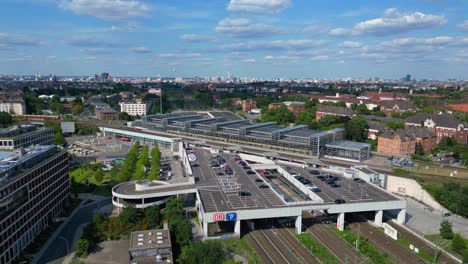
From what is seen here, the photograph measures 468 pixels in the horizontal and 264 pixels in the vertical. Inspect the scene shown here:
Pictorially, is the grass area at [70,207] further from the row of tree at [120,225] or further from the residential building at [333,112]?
the residential building at [333,112]

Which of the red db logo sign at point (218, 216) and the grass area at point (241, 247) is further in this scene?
the red db logo sign at point (218, 216)

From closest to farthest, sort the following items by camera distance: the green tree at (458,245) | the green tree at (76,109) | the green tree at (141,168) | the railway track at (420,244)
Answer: the railway track at (420,244) < the green tree at (458,245) < the green tree at (141,168) < the green tree at (76,109)

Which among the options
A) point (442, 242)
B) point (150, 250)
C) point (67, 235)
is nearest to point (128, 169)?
point (67, 235)

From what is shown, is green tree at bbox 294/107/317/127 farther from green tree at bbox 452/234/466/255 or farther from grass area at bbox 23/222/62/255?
grass area at bbox 23/222/62/255

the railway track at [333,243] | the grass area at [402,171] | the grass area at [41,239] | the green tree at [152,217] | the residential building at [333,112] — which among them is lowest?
the grass area at [41,239]

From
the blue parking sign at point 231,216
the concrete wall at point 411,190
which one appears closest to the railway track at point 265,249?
the blue parking sign at point 231,216

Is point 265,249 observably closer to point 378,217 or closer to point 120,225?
point 378,217
